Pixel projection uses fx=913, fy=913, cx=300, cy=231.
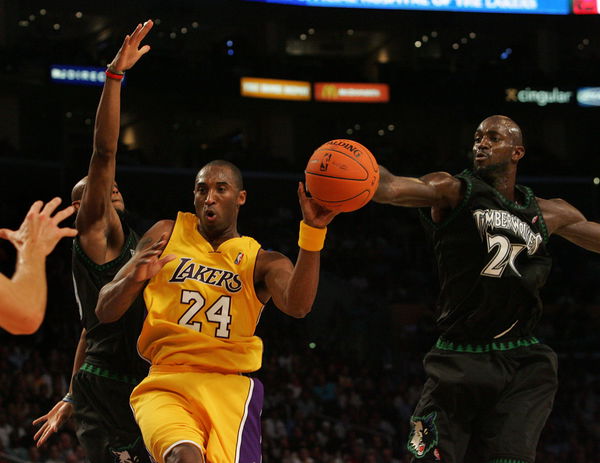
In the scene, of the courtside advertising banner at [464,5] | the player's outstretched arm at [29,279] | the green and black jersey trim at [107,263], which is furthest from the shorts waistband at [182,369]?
the courtside advertising banner at [464,5]

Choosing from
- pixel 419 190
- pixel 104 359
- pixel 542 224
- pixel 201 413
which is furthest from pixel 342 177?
pixel 104 359

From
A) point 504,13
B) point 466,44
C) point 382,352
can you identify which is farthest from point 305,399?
point 466,44

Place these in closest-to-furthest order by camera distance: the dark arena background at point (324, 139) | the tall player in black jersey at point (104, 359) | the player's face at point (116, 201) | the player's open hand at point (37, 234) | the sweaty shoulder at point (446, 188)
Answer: the player's open hand at point (37, 234)
the sweaty shoulder at point (446, 188)
the tall player in black jersey at point (104, 359)
the player's face at point (116, 201)
the dark arena background at point (324, 139)

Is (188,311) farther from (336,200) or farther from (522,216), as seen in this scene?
(522,216)

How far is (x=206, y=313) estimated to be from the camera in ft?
16.7

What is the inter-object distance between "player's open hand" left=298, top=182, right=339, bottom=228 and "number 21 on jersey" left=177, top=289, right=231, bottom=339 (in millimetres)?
772

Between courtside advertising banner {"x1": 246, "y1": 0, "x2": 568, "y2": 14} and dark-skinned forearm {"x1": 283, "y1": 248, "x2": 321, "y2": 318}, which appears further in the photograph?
courtside advertising banner {"x1": 246, "y1": 0, "x2": 568, "y2": 14}

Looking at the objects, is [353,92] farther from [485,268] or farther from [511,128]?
[485,268]

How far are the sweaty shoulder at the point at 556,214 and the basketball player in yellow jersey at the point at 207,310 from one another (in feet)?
5.55

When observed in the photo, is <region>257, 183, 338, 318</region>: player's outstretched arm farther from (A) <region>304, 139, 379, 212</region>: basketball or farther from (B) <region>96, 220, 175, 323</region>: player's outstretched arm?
(B) <region>96, 220, 175, 323</region>: player's outstretched arm

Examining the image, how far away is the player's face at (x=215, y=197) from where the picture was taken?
17.7ft

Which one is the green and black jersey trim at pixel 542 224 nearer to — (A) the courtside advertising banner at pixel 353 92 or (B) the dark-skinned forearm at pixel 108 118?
(B) the dark-skinned forearm at pixel 108 118

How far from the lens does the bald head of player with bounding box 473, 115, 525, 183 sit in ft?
18.6

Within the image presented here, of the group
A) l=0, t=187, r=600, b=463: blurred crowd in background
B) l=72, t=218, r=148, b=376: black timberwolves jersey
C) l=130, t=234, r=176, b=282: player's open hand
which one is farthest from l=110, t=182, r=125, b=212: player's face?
l=0, t=187, r=600, b=463: blurred crowd in background
